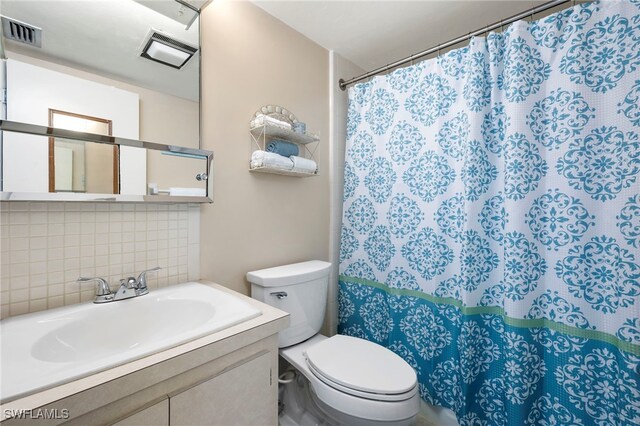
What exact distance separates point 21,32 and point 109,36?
0.78 feet

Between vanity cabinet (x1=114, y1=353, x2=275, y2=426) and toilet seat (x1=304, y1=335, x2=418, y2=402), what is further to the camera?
toilet seat (x1=304, y1=335, x2=418, y2=402)

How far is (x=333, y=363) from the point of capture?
3.79ft

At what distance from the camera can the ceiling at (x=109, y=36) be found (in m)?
0.89

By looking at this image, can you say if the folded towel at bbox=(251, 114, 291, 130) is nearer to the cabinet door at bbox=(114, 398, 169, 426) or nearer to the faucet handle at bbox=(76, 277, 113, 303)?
the faucet handle at bbox=(76, 277, 113, 303)

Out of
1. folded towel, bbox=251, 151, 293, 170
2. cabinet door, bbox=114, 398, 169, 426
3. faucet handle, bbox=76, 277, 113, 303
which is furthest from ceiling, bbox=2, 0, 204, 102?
cabinet door, bbox=114, 398, 169, 426

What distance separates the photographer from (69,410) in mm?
512

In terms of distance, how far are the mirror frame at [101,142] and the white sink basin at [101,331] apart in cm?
35

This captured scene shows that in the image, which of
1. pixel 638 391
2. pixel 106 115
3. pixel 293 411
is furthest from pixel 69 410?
pixel 638 391

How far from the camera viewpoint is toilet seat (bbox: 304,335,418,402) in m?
1.01

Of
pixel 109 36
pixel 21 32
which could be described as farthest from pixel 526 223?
pixel 21 32

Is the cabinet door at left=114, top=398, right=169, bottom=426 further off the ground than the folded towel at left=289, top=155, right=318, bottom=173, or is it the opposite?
the folded towel at left=289, top=155, right=318, bottom=173

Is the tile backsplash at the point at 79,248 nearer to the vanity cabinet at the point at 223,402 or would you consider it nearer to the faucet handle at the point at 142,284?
the faucet handle at the point at 142,284

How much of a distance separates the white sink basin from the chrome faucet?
3cm

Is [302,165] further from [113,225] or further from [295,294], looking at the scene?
[113,225]
